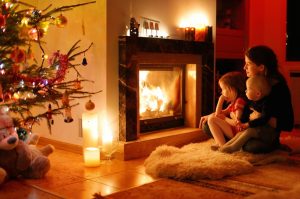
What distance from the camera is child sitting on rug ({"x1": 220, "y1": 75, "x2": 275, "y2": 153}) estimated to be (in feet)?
9.38

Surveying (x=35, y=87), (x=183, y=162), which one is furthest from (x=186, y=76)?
(x=35, y=87)

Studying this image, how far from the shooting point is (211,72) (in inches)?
152

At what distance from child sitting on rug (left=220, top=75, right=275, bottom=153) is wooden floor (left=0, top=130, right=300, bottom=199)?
27.7 inches

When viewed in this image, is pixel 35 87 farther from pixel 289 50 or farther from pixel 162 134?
pixel 289 50

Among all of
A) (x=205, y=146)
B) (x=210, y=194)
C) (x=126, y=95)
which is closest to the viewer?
(x=210, y=194)

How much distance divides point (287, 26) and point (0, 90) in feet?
11.8

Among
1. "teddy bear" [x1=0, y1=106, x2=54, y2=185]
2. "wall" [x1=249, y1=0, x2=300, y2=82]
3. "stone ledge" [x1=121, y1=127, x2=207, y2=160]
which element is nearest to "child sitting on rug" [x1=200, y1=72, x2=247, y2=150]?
"stone ledge" [x1=121, y1=127, x2=207, y2=160]

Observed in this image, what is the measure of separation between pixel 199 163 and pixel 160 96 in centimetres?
120

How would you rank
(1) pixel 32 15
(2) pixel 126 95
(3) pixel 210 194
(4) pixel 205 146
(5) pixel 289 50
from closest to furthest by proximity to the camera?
(3) pixel 210 194
(1) pixel 32 15
(2) pixel 126 95
(4) pixel 205 146
(5) pixel 289 50

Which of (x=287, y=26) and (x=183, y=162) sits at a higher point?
(x=287, y=26)

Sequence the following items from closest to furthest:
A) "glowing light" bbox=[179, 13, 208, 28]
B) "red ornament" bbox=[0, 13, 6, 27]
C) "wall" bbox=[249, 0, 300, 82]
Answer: "red ornament" bbox=[0, 13, 6, 27] → "glowing light" bbox=[179, 13, 208, 28] → "wall" bbox=[249, 0, 300, 82]

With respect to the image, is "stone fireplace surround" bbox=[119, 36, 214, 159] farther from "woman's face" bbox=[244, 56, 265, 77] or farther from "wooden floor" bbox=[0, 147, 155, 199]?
"woman's face" bbox=[244, 56, 265, 77]

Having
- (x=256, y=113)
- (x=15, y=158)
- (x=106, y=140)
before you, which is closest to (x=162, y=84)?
(x=106, y=140)

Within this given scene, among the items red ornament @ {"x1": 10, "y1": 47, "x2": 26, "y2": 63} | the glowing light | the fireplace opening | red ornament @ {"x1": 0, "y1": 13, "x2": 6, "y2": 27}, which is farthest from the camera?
the glowing light
